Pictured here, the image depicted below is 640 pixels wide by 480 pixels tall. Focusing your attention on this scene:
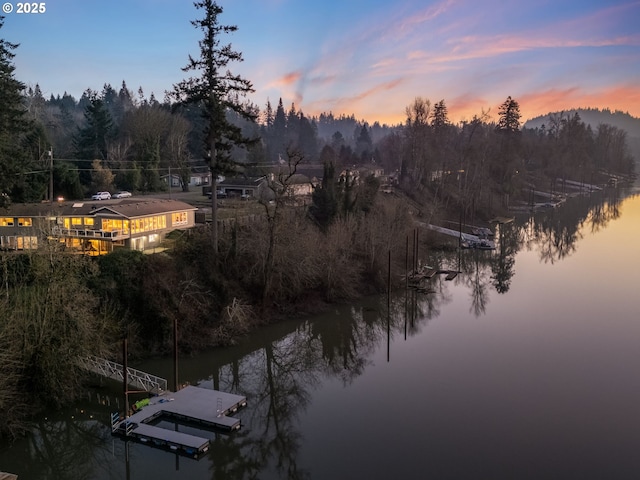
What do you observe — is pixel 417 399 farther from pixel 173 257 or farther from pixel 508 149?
pixel 508 149

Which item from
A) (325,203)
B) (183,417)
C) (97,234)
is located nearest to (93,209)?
(97,234)

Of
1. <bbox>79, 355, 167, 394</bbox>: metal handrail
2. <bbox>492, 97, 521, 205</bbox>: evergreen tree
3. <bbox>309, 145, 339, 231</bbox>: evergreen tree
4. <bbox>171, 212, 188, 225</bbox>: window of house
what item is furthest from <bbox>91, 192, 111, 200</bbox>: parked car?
<bbox>492, 97, 521, 205</bbox>: evergreen tree

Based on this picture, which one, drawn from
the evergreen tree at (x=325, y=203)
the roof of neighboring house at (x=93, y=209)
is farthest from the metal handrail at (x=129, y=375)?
the evergreen tree at (x=325, y=203)

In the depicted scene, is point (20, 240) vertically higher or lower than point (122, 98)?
lower

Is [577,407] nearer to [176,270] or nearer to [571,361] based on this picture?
[571,361]

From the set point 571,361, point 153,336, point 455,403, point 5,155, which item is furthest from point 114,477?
point 5,155

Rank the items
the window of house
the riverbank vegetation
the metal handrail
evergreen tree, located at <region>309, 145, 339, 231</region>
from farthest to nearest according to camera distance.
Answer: evergreen tree, located at <region>309, 145, 339, 231</region> < the window of house < the metal handrail < the riverbank vegetation

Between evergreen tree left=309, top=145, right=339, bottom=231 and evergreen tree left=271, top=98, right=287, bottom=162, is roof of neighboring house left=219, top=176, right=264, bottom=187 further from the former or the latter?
evergreen tree left=271, top=98, right=287, bottom=162
